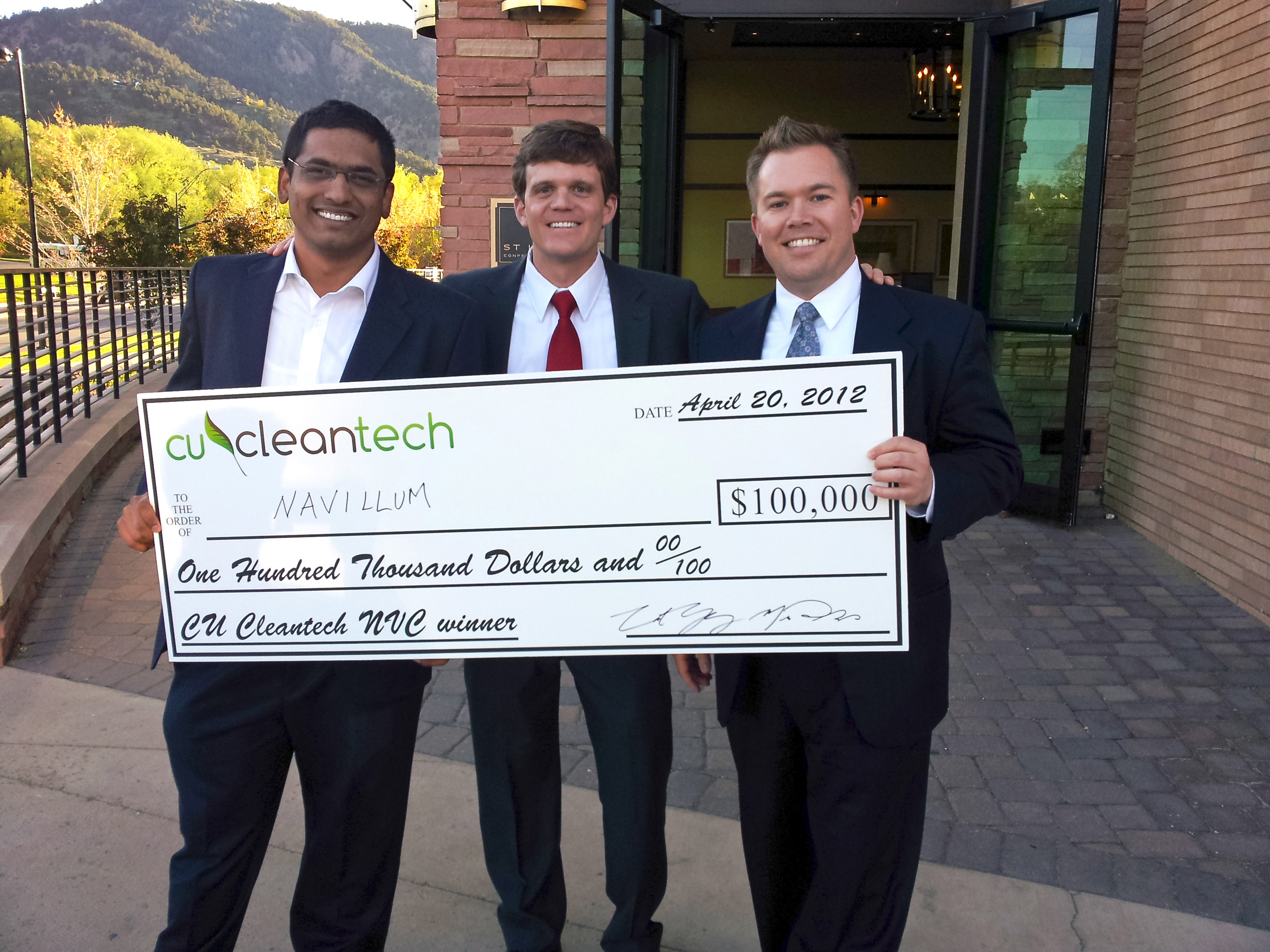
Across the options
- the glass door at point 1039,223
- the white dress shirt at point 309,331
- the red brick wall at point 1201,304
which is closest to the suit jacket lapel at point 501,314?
the white dress shirt at point 309,331

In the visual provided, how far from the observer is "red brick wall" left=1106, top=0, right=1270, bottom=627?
557 cm

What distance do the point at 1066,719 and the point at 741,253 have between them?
1003cm

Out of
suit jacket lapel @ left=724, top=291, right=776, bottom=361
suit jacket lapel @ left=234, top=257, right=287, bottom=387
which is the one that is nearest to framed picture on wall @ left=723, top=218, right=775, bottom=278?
suit jacket lapel @ left=724, top=291, right=776, bottom=361

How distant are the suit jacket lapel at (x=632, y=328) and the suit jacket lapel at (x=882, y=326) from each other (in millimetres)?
594

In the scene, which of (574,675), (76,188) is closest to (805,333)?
(574,675)

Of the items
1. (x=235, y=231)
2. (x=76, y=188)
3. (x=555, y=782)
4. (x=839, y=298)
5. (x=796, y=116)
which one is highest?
(x=76, y=188)

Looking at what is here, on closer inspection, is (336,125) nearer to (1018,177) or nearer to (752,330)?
(752,330)

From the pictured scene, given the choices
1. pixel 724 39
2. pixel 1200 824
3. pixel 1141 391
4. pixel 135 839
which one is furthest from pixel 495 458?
pixel 724 39

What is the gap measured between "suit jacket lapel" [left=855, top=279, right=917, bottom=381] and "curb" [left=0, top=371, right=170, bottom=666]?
11.6ft

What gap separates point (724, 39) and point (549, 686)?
30.7 feet

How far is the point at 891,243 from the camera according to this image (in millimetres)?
13633

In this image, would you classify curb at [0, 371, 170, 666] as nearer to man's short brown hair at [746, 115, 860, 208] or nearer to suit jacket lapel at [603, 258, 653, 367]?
suit jacket lapel at [603, 258, 653, 367]

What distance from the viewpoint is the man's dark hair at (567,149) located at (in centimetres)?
257

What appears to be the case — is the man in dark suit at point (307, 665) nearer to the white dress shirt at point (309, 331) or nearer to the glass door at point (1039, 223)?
the white dress shirt at point (309, 331)
